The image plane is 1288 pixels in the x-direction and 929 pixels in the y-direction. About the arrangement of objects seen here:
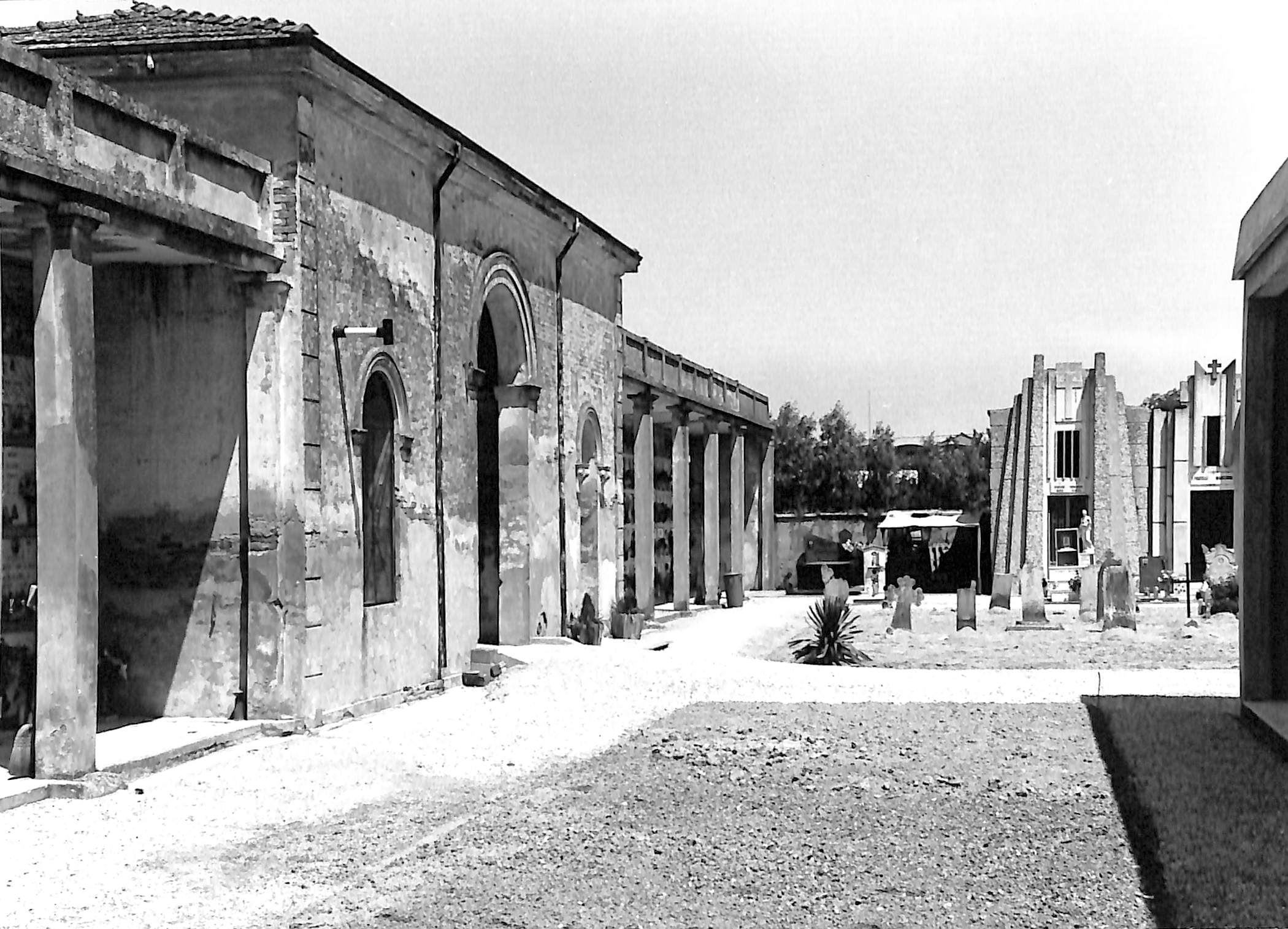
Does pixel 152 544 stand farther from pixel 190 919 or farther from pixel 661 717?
pixel 190 919

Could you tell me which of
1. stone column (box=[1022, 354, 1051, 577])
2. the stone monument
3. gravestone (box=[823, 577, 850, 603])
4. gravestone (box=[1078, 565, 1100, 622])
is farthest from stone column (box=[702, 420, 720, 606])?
stone column (box=[1022, 354, 1051, 577])

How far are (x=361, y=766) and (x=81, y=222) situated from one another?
4.33 meters

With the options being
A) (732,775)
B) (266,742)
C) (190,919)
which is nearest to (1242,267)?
(732,775)

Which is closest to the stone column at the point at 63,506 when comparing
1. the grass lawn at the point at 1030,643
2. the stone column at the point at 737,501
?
the grass lawn at the point at 1030,643

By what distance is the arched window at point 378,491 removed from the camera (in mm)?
13773

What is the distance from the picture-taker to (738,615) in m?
27.1

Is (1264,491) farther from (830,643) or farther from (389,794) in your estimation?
(830,643)

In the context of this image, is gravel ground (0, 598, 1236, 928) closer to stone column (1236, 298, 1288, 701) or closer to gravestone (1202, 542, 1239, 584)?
stone column (1236, 298, 1288, 701)

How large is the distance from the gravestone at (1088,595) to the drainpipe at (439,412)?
14.9 m

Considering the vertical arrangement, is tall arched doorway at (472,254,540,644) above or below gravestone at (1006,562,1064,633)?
above

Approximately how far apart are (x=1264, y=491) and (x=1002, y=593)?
55.8 ft

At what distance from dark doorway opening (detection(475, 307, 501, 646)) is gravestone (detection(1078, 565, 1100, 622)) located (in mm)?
12756

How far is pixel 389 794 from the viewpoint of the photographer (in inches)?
384

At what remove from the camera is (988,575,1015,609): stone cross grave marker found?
1116 inches
